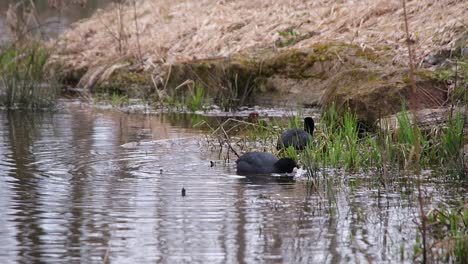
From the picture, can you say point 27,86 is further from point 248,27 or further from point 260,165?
point 260,165

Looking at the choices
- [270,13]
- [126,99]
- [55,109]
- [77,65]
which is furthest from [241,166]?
[77,65]

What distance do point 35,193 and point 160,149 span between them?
2829mm

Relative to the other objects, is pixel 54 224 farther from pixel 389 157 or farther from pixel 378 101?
pixel 378 101

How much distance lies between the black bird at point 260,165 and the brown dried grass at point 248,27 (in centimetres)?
560

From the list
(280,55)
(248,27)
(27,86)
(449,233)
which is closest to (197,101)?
(280,55)

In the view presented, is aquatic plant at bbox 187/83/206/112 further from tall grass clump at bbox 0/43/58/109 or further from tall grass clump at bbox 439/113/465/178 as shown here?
tall grass clump at bbox 439/113/465/178

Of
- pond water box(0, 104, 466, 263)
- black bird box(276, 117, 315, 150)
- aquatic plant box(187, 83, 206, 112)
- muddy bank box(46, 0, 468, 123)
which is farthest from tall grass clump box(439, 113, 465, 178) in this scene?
aquatic plant box(187, 83, 206, 112)

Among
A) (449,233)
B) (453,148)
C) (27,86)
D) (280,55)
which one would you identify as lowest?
(449,233)

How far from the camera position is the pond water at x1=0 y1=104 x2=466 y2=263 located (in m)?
5.79

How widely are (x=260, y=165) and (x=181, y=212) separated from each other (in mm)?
1801

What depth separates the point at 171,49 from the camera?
738 inches

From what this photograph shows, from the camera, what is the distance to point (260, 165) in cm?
867

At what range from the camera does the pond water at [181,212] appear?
5789 millimetres

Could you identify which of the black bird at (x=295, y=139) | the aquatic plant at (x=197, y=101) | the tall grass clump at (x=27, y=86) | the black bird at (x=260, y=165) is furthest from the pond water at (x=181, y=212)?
the tall grass clump at (x=27, y=86)
